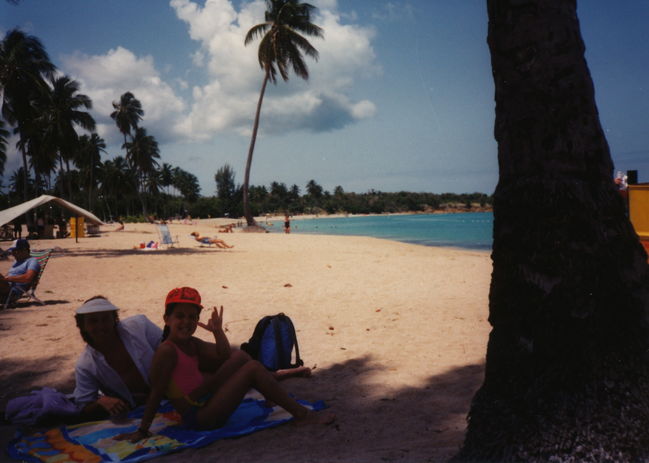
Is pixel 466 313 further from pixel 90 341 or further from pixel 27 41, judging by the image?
pixel 27 41

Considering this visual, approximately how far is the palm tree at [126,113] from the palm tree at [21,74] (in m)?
26.8

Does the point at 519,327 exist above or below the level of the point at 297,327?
above

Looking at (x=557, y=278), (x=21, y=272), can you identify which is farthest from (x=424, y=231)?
(x=557, y=278)

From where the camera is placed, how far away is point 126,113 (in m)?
50.7

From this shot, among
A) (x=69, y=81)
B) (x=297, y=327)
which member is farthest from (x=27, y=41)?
(x=297, y=327)

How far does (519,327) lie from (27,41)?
29346mm

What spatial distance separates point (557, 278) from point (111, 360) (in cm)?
281

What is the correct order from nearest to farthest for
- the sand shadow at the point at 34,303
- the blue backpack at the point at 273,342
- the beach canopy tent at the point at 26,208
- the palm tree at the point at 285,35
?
the blue backpack at the point at 273,342 → the sand shadow at the point at 34,303 → the beach canopy tent at the point at 26,208 → the palm tree at the point at 285,35

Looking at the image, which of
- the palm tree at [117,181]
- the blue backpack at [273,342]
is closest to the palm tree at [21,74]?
the blue backpack at [273,342]

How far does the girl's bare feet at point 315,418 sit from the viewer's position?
2953 millimetres

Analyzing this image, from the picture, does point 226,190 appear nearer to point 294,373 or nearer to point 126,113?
point 126,113

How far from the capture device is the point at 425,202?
143375 millimetres

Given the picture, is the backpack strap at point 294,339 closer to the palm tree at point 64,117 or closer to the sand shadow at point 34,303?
the sand shadow at point 34,303

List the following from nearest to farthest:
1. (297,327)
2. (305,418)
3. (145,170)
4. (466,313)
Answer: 1. (305,418)
2. (297,327)
3. (466,313)
4. (145,170)
